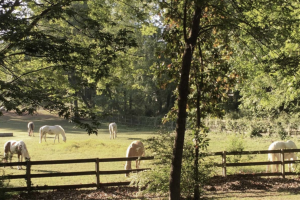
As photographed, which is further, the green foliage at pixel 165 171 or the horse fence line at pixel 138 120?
the horse fence line at pixel 138 120

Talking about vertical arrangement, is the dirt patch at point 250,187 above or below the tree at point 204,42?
below

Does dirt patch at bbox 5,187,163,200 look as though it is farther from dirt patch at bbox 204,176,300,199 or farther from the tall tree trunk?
the tall tree trunk

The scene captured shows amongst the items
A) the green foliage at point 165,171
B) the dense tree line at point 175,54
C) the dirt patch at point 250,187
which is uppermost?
the dense tree line at point 175,54

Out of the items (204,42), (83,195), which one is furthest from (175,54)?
(83,195)

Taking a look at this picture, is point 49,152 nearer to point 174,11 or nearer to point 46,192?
point 46,192

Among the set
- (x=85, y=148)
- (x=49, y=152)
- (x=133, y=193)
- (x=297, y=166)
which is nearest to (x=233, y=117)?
(x=85, y=148)

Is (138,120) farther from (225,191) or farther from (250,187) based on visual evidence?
(225,191)

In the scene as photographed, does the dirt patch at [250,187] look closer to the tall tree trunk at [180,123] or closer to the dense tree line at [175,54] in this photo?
the dense tree line at [175,54]

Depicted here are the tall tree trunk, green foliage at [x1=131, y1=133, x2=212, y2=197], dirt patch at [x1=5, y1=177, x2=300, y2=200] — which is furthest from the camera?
dirt patch at [x1=5, y1=177, x2=300, y2=200]

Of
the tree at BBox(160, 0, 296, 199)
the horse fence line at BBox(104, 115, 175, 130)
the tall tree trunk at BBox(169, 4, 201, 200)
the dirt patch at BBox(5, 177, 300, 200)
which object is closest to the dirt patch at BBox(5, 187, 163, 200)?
the dirt patch at BBox(5, 177, 300, 200)

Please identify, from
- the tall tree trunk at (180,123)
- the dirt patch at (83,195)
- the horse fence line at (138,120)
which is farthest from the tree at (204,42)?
the horse fence line at (138,120)

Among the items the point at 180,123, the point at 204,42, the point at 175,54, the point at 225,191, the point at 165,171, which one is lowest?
the point at 225,191

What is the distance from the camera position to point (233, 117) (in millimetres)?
32469

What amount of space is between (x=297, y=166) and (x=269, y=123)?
15700mm
